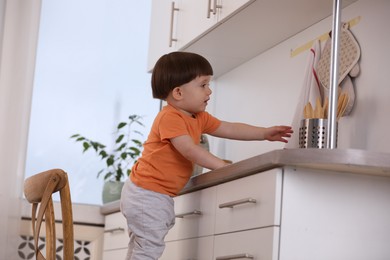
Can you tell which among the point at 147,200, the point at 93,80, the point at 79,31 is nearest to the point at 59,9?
the point at 79,31

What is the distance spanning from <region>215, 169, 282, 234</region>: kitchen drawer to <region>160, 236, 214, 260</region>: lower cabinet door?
0.07m

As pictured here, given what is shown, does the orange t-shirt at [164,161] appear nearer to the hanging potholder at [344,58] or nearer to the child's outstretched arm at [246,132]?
the child's outstretched arm at [246,132]

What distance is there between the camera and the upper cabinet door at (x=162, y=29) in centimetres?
334

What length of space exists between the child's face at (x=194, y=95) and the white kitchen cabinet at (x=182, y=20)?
35 centimetres

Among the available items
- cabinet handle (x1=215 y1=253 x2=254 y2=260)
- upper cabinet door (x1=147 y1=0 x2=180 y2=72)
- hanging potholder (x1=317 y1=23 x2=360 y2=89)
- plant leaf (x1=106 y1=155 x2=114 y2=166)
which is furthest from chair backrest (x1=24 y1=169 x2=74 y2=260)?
plant leaf (x1=106 y1=155 x2=114 y2=166)

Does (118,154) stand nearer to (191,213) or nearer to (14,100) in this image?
(14,100)

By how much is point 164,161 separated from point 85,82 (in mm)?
1732

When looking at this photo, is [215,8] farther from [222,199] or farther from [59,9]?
[59,9]

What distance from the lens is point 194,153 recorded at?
2.24 metres

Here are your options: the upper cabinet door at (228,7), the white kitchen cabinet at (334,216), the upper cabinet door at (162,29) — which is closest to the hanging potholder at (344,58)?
the upper cabinet door at (228,7)

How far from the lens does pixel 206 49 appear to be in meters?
3.23

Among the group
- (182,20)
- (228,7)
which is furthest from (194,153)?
(182,20)

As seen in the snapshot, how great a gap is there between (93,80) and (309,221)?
227 cm

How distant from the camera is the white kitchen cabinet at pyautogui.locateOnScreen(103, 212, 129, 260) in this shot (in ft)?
10.5
